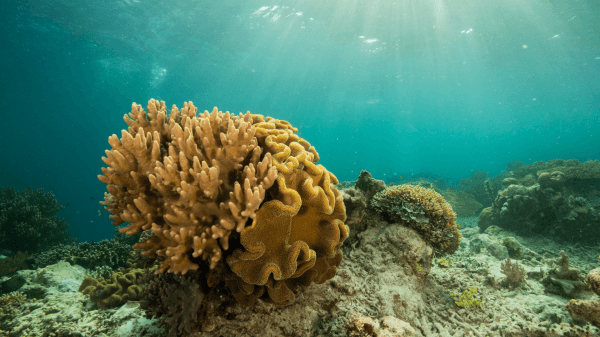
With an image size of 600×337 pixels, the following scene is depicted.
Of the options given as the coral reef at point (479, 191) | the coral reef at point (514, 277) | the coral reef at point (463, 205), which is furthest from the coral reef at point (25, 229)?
the coral reef at point (479, 191)

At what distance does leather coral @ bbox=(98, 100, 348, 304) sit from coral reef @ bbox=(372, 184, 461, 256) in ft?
7.26

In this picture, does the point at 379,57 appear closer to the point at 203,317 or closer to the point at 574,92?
the point at 203,317

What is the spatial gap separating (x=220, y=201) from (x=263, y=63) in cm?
4427

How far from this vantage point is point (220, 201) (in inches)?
93.4

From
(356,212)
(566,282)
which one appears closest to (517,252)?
(566,282)

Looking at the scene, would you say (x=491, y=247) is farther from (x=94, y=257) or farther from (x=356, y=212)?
(x=94, y=257)

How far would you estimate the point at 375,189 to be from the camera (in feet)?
17.5

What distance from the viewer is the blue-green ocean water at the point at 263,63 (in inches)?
1026

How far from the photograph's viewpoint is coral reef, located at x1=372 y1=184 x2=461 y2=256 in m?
4.40

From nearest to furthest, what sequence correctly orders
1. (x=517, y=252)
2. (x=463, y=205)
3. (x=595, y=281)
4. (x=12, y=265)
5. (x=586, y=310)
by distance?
A: (x=586, y=310), (x=595, y=281), (x=517, y=252), (x=12, y=265), (x=463, y=205)

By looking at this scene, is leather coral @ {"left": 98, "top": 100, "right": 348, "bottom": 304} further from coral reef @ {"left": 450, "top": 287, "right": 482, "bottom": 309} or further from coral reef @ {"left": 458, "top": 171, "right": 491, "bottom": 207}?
coral reef @ {"left": 458, "top": 171, "right": 491, "bottom": 207}

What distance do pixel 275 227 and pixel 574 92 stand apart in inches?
3966

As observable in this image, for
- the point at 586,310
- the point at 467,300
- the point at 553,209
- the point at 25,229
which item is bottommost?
the point at 586,310

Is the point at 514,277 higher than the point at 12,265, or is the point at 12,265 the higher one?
the point at 12,265
